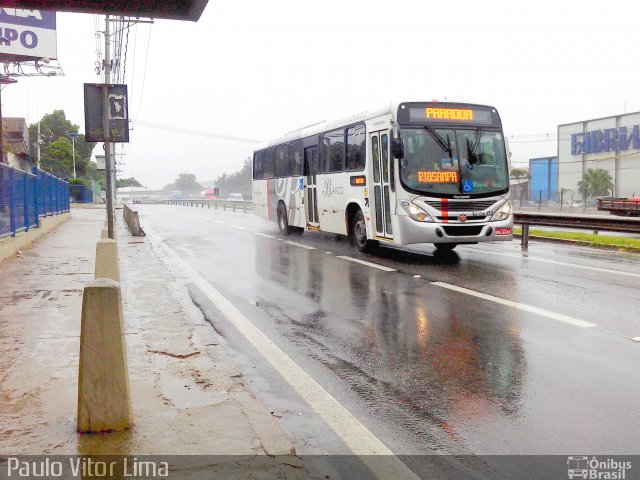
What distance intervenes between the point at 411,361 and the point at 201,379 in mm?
1901

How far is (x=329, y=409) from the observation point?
4316 mm

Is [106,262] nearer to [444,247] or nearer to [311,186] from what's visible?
[444,247]

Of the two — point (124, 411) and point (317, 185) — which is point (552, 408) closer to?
point (124, 411)

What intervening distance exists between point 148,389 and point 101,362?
0.99 metres

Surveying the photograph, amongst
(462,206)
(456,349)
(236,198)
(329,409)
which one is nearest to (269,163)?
(462,206)

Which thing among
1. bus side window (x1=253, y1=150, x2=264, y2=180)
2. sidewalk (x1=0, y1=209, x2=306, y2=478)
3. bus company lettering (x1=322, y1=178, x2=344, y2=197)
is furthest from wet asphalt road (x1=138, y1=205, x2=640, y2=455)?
bus side window (x1=253, y1=150, x2=264, y2=180)

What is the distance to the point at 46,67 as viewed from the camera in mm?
42625

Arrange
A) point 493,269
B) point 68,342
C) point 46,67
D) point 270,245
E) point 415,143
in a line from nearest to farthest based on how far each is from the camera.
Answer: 1. point 68,342
2. point 493,269
3. point 415,143
4. point 270,245
5. point 46,67

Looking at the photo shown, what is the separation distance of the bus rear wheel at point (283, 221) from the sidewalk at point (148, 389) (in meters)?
10.8

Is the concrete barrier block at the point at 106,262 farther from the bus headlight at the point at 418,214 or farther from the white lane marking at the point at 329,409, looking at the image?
the bus headlight at the point at 418,214

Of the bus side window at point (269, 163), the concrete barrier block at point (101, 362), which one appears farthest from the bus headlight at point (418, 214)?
the bus side window at point (269, 163)

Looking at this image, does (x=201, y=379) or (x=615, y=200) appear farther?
(x=615, y=200)

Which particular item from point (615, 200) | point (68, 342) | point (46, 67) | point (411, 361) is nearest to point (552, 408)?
point (411, 361)

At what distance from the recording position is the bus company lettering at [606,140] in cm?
4347
